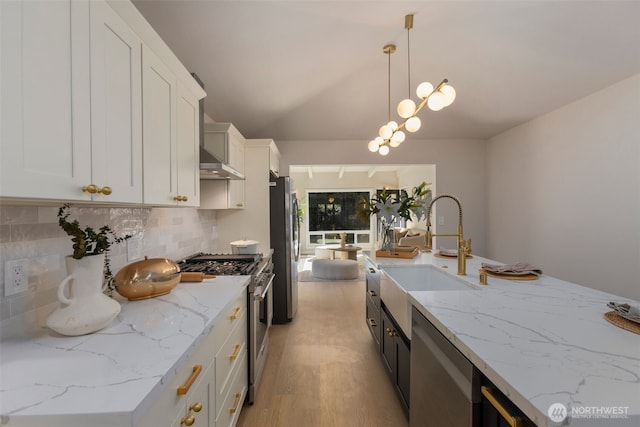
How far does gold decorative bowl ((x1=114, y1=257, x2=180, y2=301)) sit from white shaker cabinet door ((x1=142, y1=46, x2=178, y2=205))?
12.4 inches

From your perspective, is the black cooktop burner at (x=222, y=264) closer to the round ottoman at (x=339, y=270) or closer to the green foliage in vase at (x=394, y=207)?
the green foliage in vase at (x=394, y=207)

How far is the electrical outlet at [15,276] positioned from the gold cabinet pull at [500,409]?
154 cm

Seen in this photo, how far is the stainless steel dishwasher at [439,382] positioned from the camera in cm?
84

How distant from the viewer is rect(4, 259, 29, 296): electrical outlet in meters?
0.93

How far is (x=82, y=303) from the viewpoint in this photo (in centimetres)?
94

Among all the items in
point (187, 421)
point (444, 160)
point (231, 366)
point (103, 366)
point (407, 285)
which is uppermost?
point (444, 160)

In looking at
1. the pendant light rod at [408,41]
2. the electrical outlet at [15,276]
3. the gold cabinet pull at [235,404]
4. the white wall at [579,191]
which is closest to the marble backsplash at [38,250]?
the electrical outlet at [15,276]

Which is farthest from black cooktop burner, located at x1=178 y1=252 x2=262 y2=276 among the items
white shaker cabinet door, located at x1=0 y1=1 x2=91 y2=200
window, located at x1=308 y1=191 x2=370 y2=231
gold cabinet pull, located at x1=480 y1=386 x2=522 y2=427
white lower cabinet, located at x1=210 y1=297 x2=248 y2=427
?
window, located at x1=308 y1=191 x2=370 y2=231

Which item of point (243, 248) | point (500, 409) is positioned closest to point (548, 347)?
point (500, 409)

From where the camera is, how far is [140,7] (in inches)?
65.0

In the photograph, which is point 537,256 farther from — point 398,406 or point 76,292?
point 76,292

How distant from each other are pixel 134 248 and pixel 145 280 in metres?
0.52

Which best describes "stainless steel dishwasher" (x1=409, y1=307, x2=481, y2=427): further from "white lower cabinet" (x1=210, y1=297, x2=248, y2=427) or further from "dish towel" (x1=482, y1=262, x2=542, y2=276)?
"white lower cabinet" (x1=210, y1=297, x2=248, y2=427)

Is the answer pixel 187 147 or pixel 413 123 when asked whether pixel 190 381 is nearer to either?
pixel 187 147
